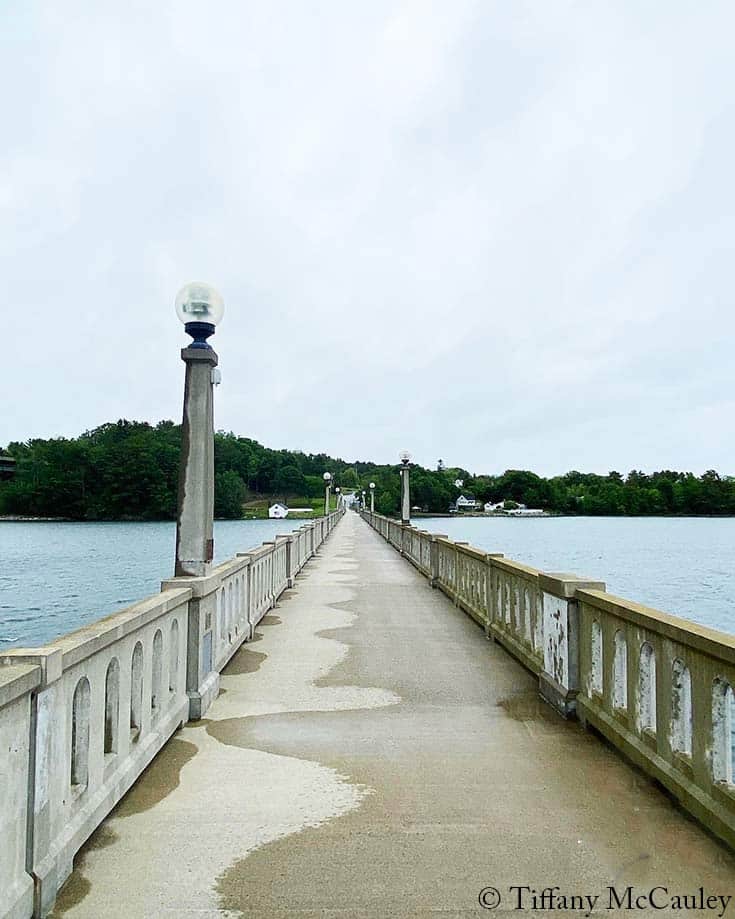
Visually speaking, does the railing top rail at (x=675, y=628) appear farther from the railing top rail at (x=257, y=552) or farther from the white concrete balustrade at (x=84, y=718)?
the railing top rail at (x=257, y=552)

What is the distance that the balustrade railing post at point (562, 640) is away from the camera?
550cm

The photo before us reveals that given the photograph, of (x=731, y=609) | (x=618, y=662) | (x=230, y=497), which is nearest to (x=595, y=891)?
(x=618, y=662)

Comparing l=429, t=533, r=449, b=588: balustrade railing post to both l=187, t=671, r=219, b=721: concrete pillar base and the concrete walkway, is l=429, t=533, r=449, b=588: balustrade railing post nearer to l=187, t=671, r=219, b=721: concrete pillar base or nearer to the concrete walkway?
the concrete walkway

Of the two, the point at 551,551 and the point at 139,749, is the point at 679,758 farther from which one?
the point at 551,551

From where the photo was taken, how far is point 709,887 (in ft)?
10.1

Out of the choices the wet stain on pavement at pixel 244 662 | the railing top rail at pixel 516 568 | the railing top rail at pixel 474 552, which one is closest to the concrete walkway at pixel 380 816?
the wet stain on pavement at pixel 244 662

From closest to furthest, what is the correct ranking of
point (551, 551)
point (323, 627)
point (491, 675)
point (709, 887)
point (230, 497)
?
point (709, 887) < point (491, 675) < point (323, 627) < point (551, 551) < point (230, 497)

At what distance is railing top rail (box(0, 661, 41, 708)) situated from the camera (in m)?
2.53

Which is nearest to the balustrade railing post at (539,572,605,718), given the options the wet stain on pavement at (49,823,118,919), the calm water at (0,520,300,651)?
the wet stain on pavement at (49,823,118,919)

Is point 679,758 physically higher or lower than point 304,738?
higher

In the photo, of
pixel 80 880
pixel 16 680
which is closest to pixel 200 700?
pixel 80 880

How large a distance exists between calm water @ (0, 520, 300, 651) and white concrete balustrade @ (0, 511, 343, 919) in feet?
55.2

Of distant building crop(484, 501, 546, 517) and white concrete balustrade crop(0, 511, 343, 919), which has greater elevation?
white concrete balustrade crop(0, 511, 343, 919)

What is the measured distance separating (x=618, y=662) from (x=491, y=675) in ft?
8.19
